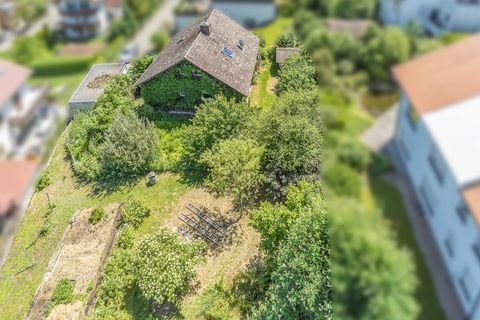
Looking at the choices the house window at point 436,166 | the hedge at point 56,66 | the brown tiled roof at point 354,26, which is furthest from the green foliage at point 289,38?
the hedge at point 56,66

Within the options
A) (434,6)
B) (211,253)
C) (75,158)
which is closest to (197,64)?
(75,158)

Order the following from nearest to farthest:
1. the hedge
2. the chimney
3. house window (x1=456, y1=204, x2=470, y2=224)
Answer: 1. house window (x1=456, y1=204, x2=470, y2=224)
2. the hedge
3. the chimney

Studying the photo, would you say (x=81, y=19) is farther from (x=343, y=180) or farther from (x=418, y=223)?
(x=418, y=223)

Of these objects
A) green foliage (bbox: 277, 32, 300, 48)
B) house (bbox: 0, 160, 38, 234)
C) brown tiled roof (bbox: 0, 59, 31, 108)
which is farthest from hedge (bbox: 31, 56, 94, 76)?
green foliage (bbox: 277, 32, 300, 48)

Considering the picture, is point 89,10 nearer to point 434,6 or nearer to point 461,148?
point 434,6

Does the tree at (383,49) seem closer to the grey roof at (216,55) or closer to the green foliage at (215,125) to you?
the green foliage at (215,125)

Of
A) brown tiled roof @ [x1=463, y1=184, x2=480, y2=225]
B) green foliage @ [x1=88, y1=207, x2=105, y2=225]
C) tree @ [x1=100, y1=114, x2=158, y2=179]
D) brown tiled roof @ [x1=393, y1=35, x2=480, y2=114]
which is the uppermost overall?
brown tiled roof @ [x1=393, y1=35, x2=480, y2=114]

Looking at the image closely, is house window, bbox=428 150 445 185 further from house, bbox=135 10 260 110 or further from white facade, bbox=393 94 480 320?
house, bbox=135 10 260 110

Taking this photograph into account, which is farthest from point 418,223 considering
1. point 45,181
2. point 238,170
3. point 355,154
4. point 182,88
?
point 45,181
